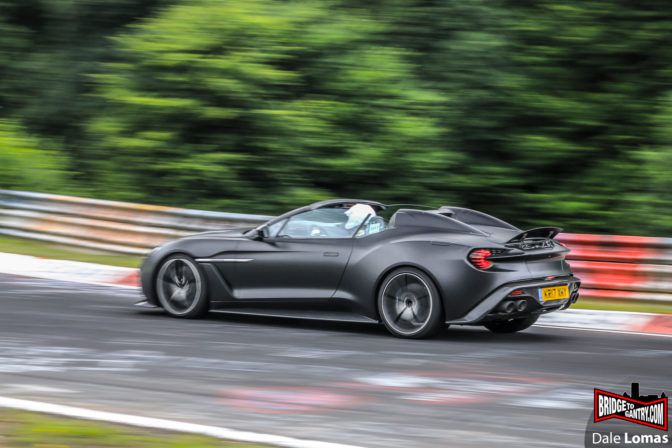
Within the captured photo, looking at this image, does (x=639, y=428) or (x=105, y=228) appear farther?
(x=105, y=228)

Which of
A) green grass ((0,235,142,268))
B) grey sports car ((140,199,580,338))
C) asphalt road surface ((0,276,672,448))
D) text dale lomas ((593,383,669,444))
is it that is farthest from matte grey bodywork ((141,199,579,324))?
green grass ((0,235,142,268))

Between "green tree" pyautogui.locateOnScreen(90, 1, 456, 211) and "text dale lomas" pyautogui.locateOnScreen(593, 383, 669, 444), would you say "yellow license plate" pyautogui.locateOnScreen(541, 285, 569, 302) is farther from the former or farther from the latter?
"green tree" pyautogui.locateOnScreen(90, 1, 456, 211)

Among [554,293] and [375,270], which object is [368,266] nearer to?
[375,270]

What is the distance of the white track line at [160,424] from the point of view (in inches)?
209

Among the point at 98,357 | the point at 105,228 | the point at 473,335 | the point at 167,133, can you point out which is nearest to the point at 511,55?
the point at 167,133

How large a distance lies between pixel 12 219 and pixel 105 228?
1.97 m

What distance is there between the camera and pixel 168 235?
14.7 metres

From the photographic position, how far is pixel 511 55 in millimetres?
16828

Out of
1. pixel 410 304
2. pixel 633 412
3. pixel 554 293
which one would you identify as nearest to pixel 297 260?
pixel 410 304

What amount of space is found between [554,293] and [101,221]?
324 inches

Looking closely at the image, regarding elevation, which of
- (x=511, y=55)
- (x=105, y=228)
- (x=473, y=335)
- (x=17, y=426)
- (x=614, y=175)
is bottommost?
(x=17, y=426)

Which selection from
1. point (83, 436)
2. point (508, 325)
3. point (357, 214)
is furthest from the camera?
point (508, 325)

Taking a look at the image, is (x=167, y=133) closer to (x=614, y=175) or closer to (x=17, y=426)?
(x=614, y=175)

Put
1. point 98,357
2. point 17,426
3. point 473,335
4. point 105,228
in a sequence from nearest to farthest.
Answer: point 17,426 < point 98,357 < point 473,335 < point 105,228
